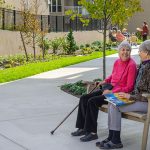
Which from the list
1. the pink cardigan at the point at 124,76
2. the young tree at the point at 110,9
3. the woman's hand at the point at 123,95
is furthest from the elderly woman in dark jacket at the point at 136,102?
the young tree at the point at 110,9

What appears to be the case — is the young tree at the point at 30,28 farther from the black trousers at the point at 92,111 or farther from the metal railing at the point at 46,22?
the black trousers at the point at 92,111

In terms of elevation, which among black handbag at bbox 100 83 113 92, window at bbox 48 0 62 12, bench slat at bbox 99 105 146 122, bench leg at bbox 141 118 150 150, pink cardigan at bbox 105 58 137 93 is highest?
window at bbox 48 0 62 12

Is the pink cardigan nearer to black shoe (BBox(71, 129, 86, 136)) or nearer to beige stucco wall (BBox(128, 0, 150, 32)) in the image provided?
black shoe (BBox(71, 129, 86, 136))

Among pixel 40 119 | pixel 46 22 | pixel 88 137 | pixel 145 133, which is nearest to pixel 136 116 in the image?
pixel 145 133

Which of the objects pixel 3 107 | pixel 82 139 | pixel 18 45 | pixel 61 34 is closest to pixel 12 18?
pixel 18 45

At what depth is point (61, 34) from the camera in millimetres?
26906

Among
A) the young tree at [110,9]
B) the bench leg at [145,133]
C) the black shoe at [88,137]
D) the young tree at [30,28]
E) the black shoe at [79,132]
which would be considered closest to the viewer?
the bench leg at [145,133]

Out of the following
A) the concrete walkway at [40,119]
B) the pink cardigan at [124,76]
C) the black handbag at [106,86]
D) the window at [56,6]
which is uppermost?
the window at [56,6]

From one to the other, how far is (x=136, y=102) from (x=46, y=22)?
20308mm

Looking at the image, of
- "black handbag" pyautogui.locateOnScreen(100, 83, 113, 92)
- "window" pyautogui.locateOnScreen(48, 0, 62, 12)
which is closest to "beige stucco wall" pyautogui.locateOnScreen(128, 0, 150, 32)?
"window" pyautogui.locateOnScreen(48, 0, 62, 12)

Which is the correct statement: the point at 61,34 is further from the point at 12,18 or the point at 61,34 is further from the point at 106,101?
the point at 106,101

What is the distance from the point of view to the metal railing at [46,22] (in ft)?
70.0

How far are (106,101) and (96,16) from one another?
469 cm

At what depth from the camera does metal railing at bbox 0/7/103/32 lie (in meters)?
21.3
